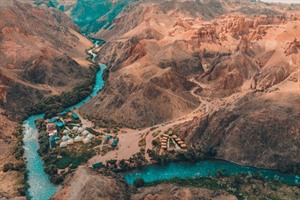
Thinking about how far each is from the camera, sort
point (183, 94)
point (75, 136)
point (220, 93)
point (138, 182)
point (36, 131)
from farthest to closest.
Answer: point (220, 93), point (183, 94), point (36, 131), point (75, 136), point (138, 182)

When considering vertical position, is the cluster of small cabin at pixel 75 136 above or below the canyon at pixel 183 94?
below

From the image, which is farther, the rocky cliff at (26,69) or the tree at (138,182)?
the rocky cliff at (26,69)

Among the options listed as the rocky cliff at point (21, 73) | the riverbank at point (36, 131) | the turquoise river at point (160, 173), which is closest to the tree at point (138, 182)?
the turquoise river at point (160, 173)

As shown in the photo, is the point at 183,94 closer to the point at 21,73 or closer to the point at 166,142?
the point at 166,142

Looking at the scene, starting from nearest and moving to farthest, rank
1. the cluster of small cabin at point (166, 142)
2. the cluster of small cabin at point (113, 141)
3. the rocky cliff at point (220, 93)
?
the rocky cliff at point (220, 93)
the cluster of small cabin at point (166, 142)
the cluster of small cabin at point (113, 141)

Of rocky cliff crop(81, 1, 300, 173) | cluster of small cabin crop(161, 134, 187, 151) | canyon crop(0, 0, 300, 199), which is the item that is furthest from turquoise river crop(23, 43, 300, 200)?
cluster of small cabin crop(161, 134, 187, 151)

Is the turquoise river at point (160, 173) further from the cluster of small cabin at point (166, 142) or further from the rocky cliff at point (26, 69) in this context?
the rocky cliff at point (26, 69)

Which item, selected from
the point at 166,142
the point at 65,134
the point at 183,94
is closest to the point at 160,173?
the point at 166,142

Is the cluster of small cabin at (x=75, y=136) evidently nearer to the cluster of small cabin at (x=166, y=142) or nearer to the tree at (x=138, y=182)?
the cluster of small cabin at (x=166, y=142)

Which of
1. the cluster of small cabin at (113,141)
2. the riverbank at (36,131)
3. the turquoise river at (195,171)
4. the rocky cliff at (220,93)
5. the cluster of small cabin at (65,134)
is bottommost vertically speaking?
the riverbank at (36,131)

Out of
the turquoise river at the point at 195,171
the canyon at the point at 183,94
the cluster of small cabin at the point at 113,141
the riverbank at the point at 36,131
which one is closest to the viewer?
the riverbank at the point at 36,131

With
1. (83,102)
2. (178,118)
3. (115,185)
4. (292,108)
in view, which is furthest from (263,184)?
(83,102)
